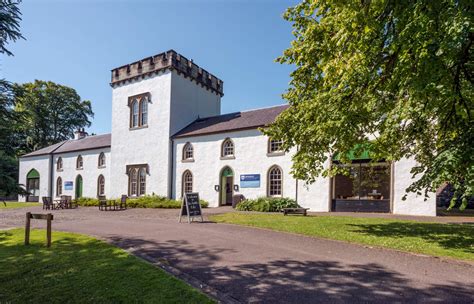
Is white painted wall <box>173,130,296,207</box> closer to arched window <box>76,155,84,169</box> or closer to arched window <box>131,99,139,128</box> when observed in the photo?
arched window <box>131,99,139,128</box>

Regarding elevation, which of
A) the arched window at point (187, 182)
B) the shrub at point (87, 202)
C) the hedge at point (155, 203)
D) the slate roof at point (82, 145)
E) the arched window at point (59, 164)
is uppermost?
the slate roof at point (82, 145)

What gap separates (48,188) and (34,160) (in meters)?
4.98

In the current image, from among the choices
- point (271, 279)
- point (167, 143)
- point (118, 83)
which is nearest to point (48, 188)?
point (118, 83)

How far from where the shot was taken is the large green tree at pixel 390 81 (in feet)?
21.3

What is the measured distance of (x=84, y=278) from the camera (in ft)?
19.5

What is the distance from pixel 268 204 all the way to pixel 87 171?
2327 centimetres

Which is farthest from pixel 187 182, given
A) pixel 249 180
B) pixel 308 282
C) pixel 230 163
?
pixel 308 282

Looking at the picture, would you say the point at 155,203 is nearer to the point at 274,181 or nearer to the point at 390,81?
the point at 274,181

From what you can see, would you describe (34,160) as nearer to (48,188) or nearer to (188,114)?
(48,188)

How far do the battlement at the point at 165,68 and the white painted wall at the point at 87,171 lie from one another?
8.27m

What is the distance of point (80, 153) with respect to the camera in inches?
1320

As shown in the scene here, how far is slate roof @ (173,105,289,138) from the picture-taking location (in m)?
22.6

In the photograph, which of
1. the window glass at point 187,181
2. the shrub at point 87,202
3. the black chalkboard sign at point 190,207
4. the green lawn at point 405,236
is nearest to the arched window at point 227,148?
the window glass at point 187,181

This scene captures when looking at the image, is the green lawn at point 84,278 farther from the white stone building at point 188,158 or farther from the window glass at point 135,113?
the window glass at point 135,113
